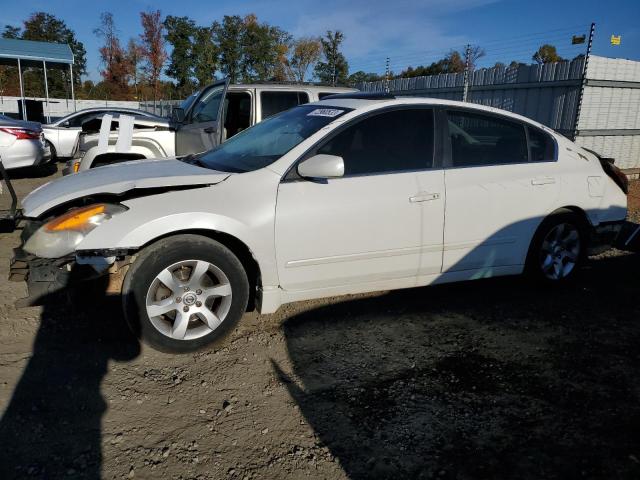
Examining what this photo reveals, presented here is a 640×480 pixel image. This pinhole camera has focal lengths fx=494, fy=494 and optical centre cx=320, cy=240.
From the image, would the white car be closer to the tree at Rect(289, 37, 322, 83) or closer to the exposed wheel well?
the exposed wheel well

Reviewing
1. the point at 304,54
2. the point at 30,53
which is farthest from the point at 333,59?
the point at 30,53

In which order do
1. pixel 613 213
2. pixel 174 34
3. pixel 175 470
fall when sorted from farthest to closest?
pixel 174 34
pixel 613 213
pixel 175 470

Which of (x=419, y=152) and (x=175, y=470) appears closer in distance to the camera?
(x=175, y=470)

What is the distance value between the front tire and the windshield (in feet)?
2.37

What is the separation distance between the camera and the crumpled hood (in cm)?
325

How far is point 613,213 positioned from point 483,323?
6.08ft

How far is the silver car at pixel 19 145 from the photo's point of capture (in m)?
9.78

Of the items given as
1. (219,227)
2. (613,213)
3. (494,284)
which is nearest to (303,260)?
(219,227)

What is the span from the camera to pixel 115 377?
2973 millimetres

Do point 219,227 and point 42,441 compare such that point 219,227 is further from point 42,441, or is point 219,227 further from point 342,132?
point 42,441

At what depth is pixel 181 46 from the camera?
44.0 metres

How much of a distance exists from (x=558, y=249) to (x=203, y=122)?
4.66 metres

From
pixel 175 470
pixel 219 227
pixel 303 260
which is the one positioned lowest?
pixel 175 470

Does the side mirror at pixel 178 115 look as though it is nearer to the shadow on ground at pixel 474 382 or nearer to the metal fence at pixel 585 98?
the shadow on ground at pixel 474 382
